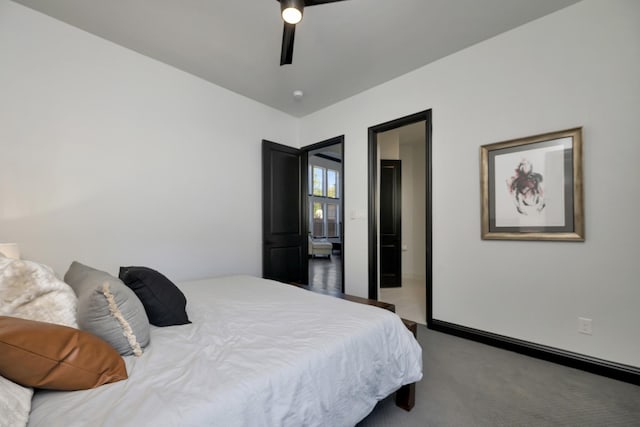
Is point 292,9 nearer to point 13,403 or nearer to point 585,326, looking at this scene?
point 13,403

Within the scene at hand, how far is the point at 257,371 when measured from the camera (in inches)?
39.3

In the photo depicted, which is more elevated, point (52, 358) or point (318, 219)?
point (318, 219)

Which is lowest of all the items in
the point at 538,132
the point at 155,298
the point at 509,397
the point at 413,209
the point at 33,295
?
the point at 509,397

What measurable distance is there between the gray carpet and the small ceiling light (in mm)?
2468

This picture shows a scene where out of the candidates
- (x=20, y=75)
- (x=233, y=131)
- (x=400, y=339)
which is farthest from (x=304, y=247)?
(x=20, y=75)

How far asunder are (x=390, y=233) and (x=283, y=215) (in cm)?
209

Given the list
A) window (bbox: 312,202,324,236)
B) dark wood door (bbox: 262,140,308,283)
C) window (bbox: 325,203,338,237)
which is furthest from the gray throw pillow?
window (bbox: 325,203,338,237)

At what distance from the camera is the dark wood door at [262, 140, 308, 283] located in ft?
12.7

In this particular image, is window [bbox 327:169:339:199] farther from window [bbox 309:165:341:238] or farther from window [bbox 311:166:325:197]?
window [bbox 311:166:325:197]

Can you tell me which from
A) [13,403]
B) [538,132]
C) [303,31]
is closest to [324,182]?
[303,31]

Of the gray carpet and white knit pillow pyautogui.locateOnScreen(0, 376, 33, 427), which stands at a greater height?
white knit pillow pyautogui.locateOnScreen(0, 376, 33, 427)

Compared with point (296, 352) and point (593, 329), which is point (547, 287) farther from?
point (296, 352)

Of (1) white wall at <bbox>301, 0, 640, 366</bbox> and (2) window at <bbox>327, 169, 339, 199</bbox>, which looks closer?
(1) white wall at <bbox>301, 0, 640, 366</bbox>

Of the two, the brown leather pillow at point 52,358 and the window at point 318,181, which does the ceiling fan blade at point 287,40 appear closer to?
the brown leather pillow at point 52,358
